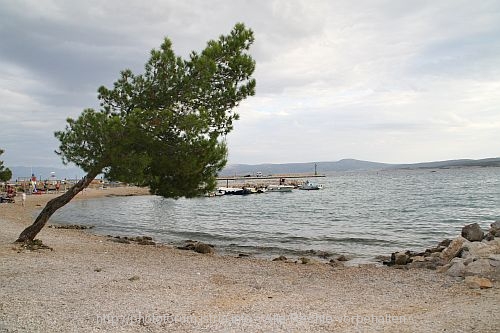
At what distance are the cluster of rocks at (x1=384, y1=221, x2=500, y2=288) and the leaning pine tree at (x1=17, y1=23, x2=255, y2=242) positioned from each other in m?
7.50

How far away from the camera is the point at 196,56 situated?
12539mm

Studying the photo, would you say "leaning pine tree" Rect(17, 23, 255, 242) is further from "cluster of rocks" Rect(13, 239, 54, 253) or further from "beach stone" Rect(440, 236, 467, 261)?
"beach stone" Rect(440, 236, 467, 261)

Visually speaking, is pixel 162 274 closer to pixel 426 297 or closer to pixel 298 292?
pixel 298 292

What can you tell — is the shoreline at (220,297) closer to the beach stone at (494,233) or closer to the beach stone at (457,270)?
the beach stone at (457,270)

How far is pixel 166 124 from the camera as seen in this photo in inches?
469

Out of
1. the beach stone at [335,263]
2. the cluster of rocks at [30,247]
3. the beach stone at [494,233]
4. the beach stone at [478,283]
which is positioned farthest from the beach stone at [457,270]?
the cluster of rocks at [30,247]

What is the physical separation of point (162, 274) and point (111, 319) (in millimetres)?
4086

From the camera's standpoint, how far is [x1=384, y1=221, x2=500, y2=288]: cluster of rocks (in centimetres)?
1004

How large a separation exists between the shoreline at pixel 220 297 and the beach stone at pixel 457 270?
15.9 inches

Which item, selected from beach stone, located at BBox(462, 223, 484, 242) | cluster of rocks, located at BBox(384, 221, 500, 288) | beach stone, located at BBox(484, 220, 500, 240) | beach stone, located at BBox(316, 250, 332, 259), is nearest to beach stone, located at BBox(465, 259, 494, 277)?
cluster of rocks, located at BBox(384, 221, 500, 288)

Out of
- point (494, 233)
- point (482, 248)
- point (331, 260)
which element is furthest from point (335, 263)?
point (494, 233)

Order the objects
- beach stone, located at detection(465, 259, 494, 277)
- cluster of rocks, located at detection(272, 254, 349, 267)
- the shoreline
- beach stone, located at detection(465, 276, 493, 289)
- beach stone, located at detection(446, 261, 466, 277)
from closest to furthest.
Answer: the shoreline
beach stone, located at detection(465, 276, 493, 289)
beach stone, located at detection(465, 259, 494, 277)
beach stone, located at detection(446, 261, 466, 277)
cluster of rocks, located at detection(272, 254, 349, 267)

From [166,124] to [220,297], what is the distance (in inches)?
226

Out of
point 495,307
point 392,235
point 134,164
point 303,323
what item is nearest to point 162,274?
point 134,164
